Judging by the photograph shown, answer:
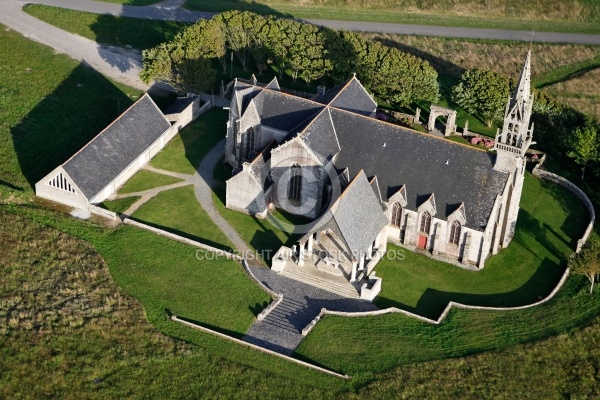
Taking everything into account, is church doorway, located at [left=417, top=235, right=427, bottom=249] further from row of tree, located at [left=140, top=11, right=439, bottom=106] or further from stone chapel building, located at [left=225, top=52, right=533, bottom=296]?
row of tree, located at [left=140, top=11, right=439, bottom=106]

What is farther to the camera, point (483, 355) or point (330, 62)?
point (330, 62)

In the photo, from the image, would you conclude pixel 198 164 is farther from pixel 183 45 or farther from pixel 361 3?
pixel 361 3

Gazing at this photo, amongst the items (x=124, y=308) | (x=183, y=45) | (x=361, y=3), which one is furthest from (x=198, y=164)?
(x=361, y=3)

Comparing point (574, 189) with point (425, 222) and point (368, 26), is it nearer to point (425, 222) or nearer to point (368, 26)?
point (425, 222)

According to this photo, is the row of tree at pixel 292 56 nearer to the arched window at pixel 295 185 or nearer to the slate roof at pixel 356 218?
the arched window at pixel 295 185

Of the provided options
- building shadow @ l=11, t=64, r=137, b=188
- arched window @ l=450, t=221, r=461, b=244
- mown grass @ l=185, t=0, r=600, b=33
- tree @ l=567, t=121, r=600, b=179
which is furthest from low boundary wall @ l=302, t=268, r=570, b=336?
mown grass @ l=185, t=0, r=600, b=33

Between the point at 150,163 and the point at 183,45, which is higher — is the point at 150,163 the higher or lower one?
the lower one

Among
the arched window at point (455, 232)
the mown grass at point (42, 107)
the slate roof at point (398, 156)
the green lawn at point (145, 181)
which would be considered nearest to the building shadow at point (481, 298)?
the arched window at point (455, 232)

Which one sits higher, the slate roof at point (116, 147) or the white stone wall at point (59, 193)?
the slate roof at point (116, 147)

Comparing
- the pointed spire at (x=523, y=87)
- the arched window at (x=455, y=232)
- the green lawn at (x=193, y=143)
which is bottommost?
the green lawn at (x=193, y=143)
